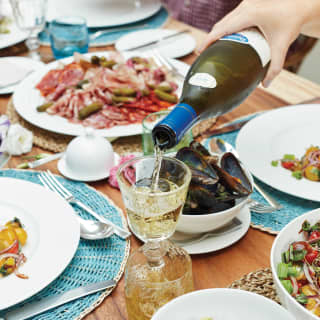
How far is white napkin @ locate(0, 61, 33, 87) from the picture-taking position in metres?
1.70

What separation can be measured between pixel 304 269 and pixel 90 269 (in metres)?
0.43

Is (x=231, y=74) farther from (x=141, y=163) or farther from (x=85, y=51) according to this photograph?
(x=85, y=51)

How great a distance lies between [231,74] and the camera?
1.03m

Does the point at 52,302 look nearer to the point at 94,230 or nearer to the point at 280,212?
the point at 94,230

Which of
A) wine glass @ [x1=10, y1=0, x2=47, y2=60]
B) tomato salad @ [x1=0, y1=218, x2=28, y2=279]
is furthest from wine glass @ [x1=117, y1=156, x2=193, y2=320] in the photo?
wine glass @ [x1=10, y1=0, x2=47, y2=60]

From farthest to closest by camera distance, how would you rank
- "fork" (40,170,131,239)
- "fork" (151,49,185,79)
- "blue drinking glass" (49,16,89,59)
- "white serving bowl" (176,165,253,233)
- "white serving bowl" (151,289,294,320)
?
1. "blue drinking glass" (49,16,89,59)
2. "fork" (151,49,185,79)
3. "fork" (40,170,131,239)
4. "white serving bowl" (176,165,253,233)
5. "white serving bowl" (151,289,294,320)

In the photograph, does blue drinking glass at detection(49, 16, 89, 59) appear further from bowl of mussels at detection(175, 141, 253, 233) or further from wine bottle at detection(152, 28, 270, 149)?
bowl of mussels at detection(175, 141, 253, 233)

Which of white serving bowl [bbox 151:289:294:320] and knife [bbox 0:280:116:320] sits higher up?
white serving bowl [bbox 151:289:294:320]

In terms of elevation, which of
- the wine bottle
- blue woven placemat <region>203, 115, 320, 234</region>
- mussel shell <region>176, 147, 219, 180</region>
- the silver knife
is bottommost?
the silver knife

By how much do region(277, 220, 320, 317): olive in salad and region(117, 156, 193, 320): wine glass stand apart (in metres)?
0.18

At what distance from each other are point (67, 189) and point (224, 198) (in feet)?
1.50

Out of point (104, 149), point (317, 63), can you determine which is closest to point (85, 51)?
point (104, 149)

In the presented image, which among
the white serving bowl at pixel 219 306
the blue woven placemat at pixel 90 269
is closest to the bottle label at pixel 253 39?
the blue woven placemat at pixel 90 269

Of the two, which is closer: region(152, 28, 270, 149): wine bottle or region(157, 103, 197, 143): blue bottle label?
region(157, 103, 197, 143): blue bottle label
